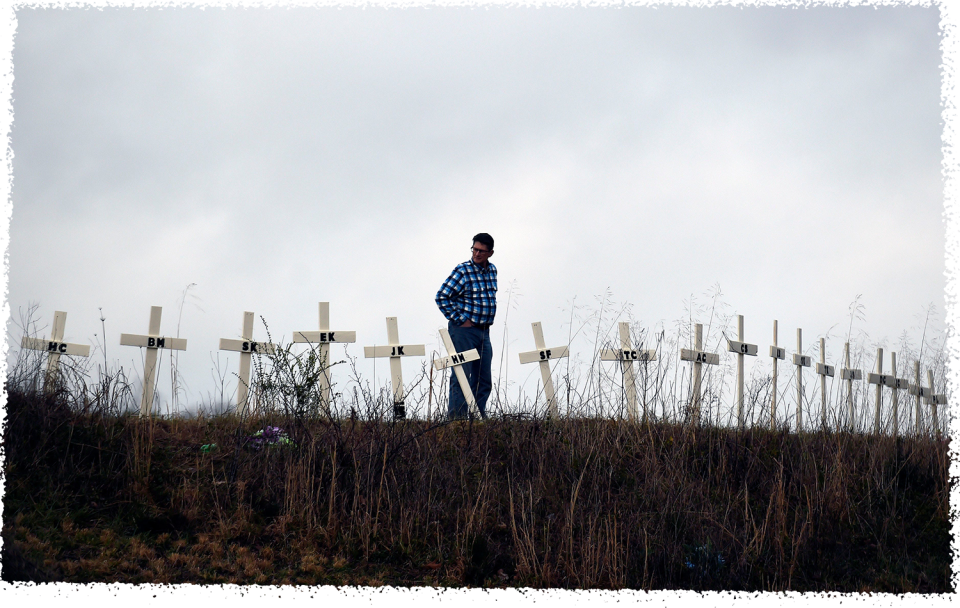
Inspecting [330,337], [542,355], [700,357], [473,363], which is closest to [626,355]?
[542,355]

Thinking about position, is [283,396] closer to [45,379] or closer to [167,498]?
[167,498]

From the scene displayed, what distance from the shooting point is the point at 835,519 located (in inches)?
216

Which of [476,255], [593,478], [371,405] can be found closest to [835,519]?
[593,478]

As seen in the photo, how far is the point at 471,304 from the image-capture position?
7766 millimetres

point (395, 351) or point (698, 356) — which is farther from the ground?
point (698, 356)

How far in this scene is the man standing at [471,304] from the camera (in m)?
7.76

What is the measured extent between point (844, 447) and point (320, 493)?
13.4ft

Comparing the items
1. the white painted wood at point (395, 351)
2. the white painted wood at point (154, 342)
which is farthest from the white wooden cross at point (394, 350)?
the white painted wood at point (154, 342)

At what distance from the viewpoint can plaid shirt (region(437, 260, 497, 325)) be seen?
305 inches

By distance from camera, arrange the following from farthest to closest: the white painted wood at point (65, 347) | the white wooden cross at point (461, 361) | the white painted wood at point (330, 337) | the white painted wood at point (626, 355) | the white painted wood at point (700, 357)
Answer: the white painted wood at point (700, 357) < the white painted wood at point (330, 337) < the white painted wood at point (65, 347) < the white wooden cross at point (461, 361) < the white painted wood at point (626, 355)

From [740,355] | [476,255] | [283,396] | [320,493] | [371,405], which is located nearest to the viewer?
[320,493]

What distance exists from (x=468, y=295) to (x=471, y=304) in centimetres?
10

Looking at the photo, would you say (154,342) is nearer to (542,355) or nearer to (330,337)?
(330,337)

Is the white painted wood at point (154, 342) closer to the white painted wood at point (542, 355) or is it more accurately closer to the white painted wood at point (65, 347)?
the white painted wood at point (65, 347)
